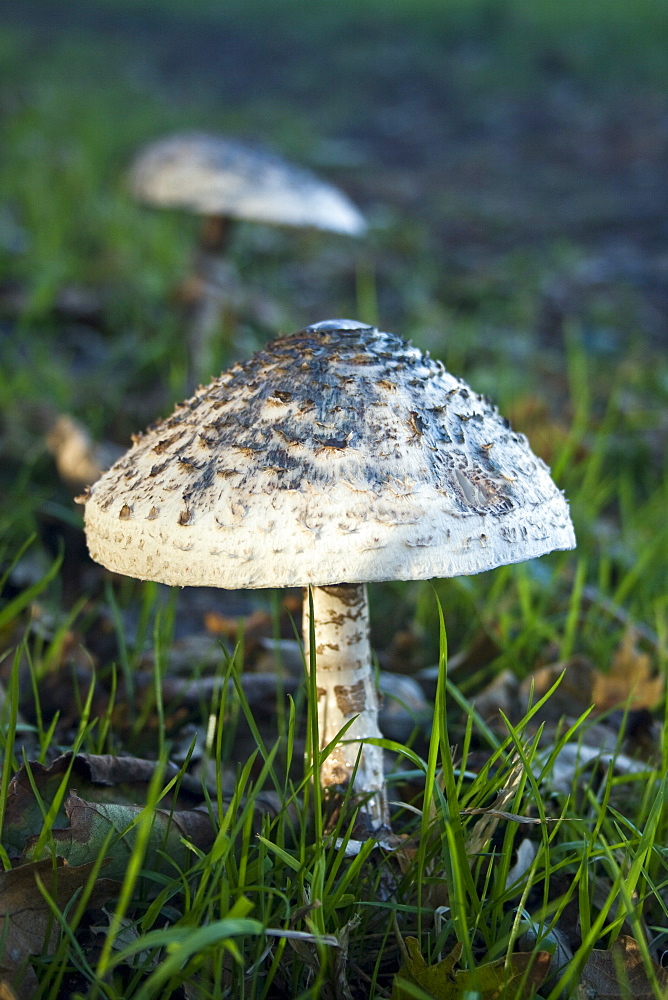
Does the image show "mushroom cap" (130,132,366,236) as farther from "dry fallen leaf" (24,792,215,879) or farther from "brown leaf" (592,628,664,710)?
"dry fallen leaf" (24,792,215,879)

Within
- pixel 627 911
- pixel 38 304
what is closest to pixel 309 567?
pixel 627 911

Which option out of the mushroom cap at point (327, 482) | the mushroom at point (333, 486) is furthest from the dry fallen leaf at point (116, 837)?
the mushroom cap at point (327, 482)

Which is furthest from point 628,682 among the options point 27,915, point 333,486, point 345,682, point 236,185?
point 236,185

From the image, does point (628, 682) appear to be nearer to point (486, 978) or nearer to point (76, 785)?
point (486, 978)

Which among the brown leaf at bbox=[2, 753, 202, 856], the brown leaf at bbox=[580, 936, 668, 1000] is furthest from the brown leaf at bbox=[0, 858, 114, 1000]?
the brown leaf at bbox=[580, 936, 668, 1000]

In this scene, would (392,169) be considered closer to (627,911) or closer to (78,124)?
(78,124)

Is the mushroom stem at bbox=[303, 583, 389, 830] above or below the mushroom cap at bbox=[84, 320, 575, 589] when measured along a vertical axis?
below
